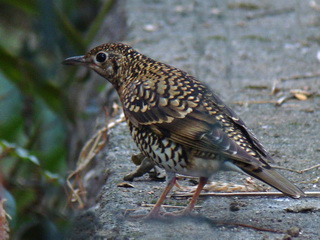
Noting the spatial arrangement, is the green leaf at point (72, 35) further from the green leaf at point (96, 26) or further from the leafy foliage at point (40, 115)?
the green leaf at point (96, 26)

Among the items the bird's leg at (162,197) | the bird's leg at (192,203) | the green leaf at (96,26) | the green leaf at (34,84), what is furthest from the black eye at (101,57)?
the green leaf at (96,26)

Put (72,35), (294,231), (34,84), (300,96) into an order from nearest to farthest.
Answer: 1. (294,231)
2. (300,96)
3. (34,84)
4. (72,35)

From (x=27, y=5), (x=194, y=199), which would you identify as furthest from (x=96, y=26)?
(x=194, y=199)

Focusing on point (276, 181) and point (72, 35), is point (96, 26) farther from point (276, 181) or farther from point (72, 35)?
point (276, 181)

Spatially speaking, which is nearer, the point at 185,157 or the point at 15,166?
the point at 185,157

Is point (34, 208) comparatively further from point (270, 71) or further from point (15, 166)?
point (270, 71)

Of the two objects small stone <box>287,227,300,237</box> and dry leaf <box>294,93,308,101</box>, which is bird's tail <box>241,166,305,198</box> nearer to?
small stone <box>287,227,300,237</box>

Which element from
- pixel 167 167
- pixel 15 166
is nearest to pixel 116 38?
pixel 15 166
